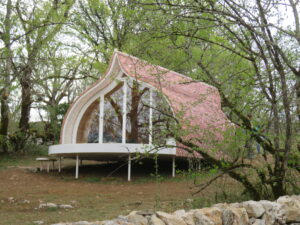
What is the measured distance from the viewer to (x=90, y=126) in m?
12.3

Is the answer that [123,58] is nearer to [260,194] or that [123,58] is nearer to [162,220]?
[260,194]

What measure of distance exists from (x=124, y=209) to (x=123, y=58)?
597 cm

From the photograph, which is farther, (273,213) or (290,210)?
(290,210)

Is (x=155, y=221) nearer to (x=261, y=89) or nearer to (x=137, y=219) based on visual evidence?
(x=137, y=219)

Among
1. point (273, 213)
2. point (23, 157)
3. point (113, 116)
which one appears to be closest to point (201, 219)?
point (273, 213)

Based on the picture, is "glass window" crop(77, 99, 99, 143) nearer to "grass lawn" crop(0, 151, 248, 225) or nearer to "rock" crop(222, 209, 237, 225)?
"grass lawn" crop(0, 151, 248, 225)

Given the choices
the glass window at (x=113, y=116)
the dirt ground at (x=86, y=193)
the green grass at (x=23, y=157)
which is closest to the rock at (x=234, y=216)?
the dirt ground at (x=86, y=193)

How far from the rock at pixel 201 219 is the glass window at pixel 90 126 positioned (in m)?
8.67

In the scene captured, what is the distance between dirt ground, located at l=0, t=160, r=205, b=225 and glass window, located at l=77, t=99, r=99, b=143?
1210 mm

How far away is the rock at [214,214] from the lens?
3.67 meters

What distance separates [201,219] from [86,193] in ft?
18.0

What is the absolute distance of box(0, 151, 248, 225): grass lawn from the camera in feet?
19.2

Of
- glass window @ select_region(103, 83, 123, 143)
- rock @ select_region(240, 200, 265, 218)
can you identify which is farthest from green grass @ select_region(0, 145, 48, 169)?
→ rock @ select_region(240, 200, 265, 218)

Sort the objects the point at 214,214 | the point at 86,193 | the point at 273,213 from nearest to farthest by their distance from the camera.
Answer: the point at 214,214 → the point at 273,213 → the point at 86,193
